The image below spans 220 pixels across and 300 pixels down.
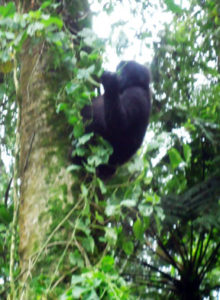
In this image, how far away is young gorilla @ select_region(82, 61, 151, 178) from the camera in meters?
3.28

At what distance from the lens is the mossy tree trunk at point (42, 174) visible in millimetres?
2451

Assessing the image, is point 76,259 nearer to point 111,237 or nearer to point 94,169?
point 111,237

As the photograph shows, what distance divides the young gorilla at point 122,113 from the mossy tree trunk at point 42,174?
318mm

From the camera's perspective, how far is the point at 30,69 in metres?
3.34

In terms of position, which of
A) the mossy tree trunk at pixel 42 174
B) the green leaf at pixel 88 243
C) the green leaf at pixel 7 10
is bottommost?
the green leaf at pixel 88 243

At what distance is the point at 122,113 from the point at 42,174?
91 centimetres

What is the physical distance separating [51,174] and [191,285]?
1979mm

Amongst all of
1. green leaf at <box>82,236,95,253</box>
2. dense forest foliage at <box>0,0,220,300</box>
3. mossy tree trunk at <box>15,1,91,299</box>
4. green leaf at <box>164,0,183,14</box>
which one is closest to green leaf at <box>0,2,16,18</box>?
dense forest foliage at <box>0,0,220,300</box>

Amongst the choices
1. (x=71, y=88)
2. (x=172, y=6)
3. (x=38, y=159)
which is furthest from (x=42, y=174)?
(x=172, y=6)

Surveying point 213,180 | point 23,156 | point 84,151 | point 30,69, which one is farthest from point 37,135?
point 213,180

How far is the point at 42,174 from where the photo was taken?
2.76 metres

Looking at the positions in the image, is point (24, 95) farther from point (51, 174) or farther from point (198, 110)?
point (198, 110)

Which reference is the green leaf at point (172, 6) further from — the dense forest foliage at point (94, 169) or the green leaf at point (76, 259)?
the green leaf at point (76, 259)

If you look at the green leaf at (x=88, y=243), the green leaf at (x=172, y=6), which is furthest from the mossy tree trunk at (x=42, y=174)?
the green leaf at (x=172, y=6)
